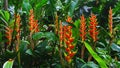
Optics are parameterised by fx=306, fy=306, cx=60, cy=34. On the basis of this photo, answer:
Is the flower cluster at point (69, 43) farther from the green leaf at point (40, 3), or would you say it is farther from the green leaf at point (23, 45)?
the green leaf at point (40, 3)

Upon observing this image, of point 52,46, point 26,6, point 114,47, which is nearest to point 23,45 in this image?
point 52,46

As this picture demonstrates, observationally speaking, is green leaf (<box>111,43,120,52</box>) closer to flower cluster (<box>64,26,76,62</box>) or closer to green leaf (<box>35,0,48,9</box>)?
flower cluster (<box>64,26,76,62</box>)

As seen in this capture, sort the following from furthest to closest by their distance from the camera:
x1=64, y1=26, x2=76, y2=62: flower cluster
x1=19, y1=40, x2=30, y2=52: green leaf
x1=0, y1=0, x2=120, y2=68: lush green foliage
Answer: x1=19, y1=40, x2=30, y2=52: green leaf < x1=0, y1=0, x2=120, y2=68: lush green foliage < x1=64, y1=26, x2=76, y2=62: flower cluster

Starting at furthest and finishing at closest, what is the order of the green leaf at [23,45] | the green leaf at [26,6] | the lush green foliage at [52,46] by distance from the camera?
the green leaf at [26,6]
the green leaf at [23,45]
the lush green foliage at [52,46]

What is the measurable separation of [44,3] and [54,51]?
33cm

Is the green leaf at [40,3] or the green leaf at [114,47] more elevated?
the green leaf at [40,3]

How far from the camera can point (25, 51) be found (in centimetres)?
155

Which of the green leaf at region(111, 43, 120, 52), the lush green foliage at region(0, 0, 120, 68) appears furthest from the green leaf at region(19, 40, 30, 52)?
the green leaf at region(111, 43, 120, 52)

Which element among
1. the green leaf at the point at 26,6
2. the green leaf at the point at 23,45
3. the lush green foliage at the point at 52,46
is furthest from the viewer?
the green leaf at the point at 26,6

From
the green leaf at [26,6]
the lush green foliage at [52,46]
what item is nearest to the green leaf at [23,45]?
the lush green foliage at [52,46]

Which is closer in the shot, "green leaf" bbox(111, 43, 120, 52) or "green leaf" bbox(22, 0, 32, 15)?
"green leaf" bbox(111, 43, 120, 52)

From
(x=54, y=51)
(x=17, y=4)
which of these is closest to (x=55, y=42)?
(x=54, y=51)

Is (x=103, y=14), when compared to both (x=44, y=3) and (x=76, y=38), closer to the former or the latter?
(x=44, y=3)

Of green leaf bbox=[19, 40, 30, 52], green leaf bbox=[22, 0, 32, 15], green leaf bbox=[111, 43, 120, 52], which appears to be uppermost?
green leaf bbox=[22, 0, 32, 15]
